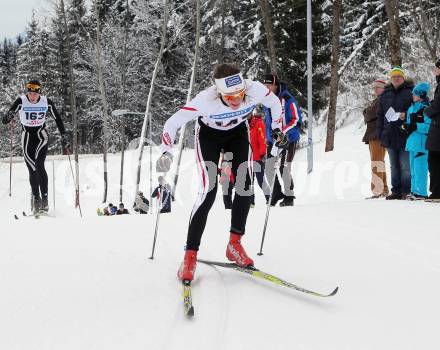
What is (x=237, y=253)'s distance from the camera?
13.4 ft

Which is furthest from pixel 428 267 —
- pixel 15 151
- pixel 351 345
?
pixel 15 151

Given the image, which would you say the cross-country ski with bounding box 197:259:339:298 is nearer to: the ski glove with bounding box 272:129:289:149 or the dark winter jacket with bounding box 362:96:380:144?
the ski glove with bounding box 272:129:289:149

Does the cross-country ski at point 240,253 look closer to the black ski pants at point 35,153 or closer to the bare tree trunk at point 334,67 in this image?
the black ski pants at point 35,153

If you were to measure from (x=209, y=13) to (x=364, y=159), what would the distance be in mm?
17795

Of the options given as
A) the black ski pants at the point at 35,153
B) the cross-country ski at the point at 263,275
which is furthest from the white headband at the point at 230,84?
the black ski pants at the point at 35,153

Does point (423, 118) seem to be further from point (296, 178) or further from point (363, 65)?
point (363, 65)

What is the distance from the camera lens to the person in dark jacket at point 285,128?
7359mm

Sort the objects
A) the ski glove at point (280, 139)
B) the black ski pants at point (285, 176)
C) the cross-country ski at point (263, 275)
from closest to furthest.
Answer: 1. the cross-country ski at point (263, 275)
2. the ski glove at point (280, 139)
3. the black ski pants at point (285, 176)

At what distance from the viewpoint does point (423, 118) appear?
23.5 ft

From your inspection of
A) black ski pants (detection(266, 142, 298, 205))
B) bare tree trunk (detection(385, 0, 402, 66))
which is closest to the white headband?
black ski pants (detection(266, 142, 298, 205))

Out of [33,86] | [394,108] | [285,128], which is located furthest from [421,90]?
[33,86]

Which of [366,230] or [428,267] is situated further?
[366,230]

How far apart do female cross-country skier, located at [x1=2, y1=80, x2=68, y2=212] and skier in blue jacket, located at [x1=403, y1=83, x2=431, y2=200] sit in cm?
603

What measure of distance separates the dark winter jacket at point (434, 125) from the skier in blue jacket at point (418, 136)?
0.38 meters
